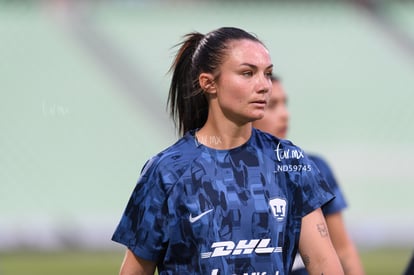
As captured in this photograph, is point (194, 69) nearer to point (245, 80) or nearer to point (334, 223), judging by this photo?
point (245, 80)

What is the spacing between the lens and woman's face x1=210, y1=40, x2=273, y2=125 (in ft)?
11.6

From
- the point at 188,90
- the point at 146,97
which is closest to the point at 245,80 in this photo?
the point at 188,90

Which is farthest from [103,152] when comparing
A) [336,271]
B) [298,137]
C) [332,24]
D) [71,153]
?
[336,271]

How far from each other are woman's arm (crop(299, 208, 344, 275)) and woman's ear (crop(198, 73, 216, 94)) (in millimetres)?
560

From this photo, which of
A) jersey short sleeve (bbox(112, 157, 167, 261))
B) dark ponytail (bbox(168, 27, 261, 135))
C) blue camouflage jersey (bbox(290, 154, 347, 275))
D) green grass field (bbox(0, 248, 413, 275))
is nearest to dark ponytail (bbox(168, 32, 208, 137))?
dark ponytail (bbox(168, 27, 261, 135))

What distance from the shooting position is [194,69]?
3752mm

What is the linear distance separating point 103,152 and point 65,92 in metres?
1.68

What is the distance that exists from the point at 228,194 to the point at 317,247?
38 cm

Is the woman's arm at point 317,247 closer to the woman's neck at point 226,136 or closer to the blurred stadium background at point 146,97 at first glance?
the woman's neck at point 226,136

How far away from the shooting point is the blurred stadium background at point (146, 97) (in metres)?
16.3

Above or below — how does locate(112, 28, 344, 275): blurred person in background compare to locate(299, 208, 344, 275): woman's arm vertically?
above

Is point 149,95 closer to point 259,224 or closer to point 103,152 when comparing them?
point 103,152

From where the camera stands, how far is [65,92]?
59.0 ft

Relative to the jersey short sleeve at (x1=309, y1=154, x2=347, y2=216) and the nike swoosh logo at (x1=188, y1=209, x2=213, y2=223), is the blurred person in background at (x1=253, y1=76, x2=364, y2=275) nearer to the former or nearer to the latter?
the jersey short sleeve at (x1=309, y1=154, x2=347, y2=216)
